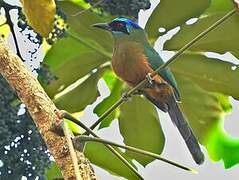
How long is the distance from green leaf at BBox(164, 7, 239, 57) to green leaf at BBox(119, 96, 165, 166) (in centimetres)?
9

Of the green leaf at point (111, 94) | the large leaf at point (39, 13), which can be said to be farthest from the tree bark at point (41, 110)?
the green leaf at point (111, 94)

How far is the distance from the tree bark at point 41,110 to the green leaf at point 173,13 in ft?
1.11

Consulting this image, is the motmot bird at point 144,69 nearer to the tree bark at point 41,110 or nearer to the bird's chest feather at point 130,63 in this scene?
the bird's chest feather at point 130,63

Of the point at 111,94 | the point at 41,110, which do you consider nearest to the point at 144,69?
the point at 111,94

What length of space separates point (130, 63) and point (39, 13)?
0.19 metres

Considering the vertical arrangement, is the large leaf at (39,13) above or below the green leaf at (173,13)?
above

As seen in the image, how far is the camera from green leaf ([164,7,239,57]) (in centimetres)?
69

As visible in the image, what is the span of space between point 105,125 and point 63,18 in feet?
0.51

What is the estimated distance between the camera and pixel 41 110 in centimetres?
38

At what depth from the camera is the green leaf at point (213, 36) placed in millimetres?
687

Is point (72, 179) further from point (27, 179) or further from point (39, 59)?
point (39, 59)

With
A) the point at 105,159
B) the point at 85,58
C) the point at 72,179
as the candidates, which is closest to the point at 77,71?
the point at 85,58

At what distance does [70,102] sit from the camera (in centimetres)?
73

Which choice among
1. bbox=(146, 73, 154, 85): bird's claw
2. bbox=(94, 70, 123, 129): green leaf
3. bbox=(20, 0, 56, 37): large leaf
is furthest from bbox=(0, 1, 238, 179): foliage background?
bbox=(20, 0, 56, 37): large leaf
